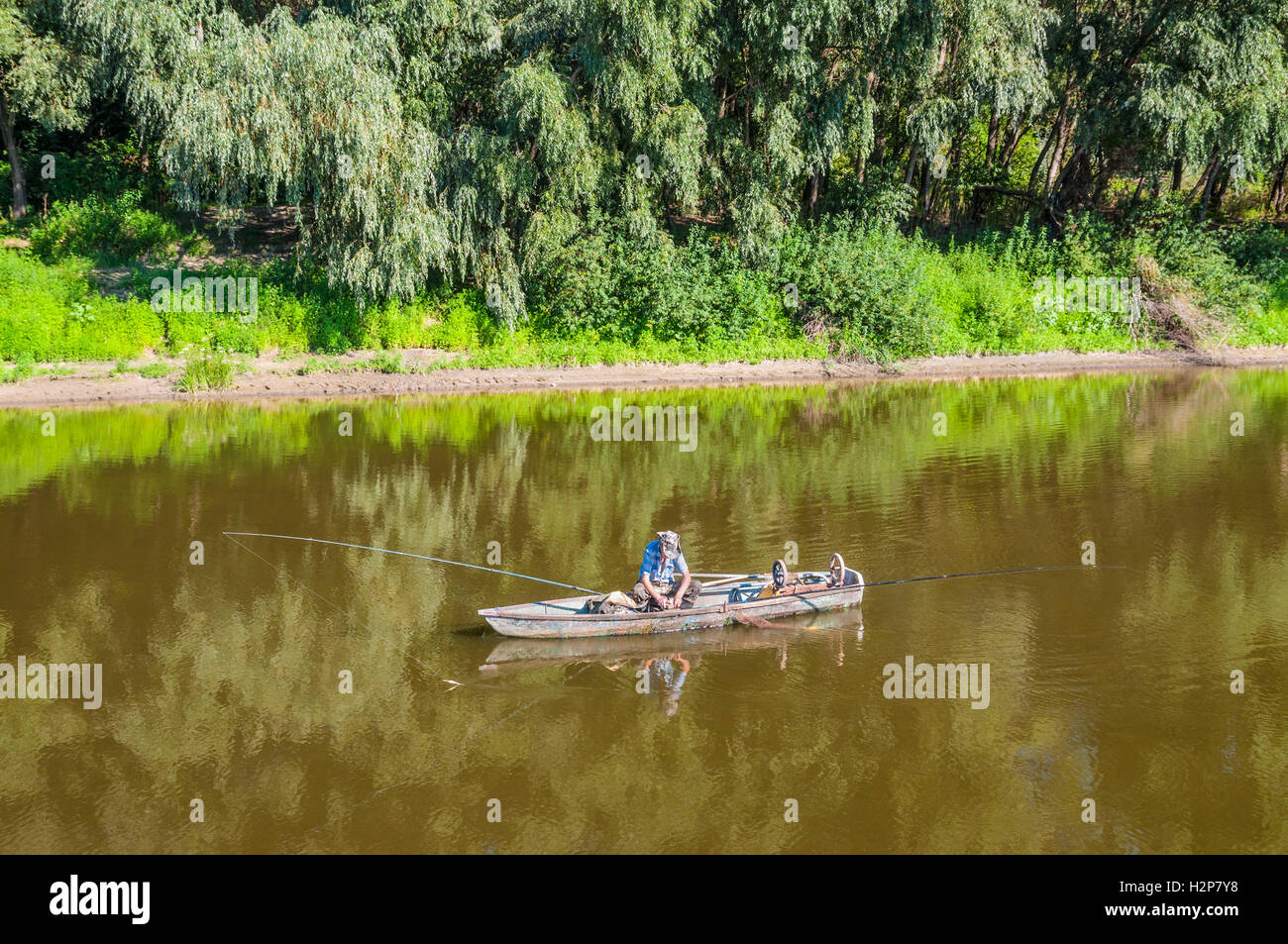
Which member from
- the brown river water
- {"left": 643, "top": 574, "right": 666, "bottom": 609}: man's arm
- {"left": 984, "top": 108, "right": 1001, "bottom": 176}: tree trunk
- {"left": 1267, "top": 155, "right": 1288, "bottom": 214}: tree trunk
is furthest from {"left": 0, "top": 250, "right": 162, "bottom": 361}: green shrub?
{"left": 1267, "top": 155, "right": 1288, "bottom": 214}: tree trunk

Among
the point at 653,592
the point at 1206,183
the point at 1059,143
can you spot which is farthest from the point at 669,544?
the point at 1206,183

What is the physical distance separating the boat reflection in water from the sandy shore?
18722 mm

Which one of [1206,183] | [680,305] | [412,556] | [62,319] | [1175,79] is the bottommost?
[412,556]

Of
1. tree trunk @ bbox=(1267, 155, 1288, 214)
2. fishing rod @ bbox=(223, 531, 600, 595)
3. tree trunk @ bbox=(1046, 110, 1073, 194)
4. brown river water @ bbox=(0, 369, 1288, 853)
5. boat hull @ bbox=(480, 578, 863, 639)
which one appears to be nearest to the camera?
brown river water @ bbox=(0, 369, 1288, 853)

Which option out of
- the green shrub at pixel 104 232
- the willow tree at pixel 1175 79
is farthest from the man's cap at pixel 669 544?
the willow tree at pixel 1175 79

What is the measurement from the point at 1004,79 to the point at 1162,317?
10.6m

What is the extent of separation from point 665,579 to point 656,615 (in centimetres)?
59

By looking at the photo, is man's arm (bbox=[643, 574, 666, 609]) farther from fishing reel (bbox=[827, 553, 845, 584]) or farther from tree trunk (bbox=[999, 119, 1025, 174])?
tree trunk (bbox=[999, 119, 1025, 174])

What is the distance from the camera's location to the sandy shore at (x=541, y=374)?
28.5m

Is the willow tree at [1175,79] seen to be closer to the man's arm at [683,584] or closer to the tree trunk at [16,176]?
the man's arm at [683,584]

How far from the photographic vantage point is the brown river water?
→ 9.16 metres

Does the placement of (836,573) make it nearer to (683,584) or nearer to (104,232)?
(683,584)

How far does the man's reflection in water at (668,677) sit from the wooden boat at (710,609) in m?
0.58

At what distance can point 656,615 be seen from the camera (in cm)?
1284
